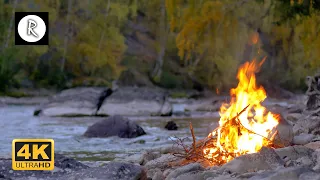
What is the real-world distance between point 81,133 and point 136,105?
320 inches

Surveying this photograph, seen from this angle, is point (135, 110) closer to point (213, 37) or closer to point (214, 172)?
point (213, 37)

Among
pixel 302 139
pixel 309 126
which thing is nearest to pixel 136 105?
pixel 309 126

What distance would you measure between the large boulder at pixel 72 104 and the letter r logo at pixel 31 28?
16.4 metres

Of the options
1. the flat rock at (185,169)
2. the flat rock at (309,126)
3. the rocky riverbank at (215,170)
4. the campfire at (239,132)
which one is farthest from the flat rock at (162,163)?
the flat rock at (309,126)

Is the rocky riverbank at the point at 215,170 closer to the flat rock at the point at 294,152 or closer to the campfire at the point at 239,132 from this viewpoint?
the flat rock at the point at 294,152

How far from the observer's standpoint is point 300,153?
831cm

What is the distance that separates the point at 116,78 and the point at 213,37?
70.3 ft

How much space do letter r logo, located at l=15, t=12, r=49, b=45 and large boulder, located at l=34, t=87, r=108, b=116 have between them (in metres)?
16.4

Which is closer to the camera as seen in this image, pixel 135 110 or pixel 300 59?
pixel 135 110

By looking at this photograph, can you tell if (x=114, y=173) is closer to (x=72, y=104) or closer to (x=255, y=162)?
(x=255, y=162)

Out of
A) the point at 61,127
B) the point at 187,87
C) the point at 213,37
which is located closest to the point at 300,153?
the point at 213,37

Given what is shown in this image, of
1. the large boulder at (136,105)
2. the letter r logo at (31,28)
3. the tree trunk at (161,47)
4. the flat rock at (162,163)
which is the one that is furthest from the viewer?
the tree trunk at (161,47)

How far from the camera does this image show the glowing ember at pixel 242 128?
28.5 feet

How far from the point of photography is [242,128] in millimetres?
8781
